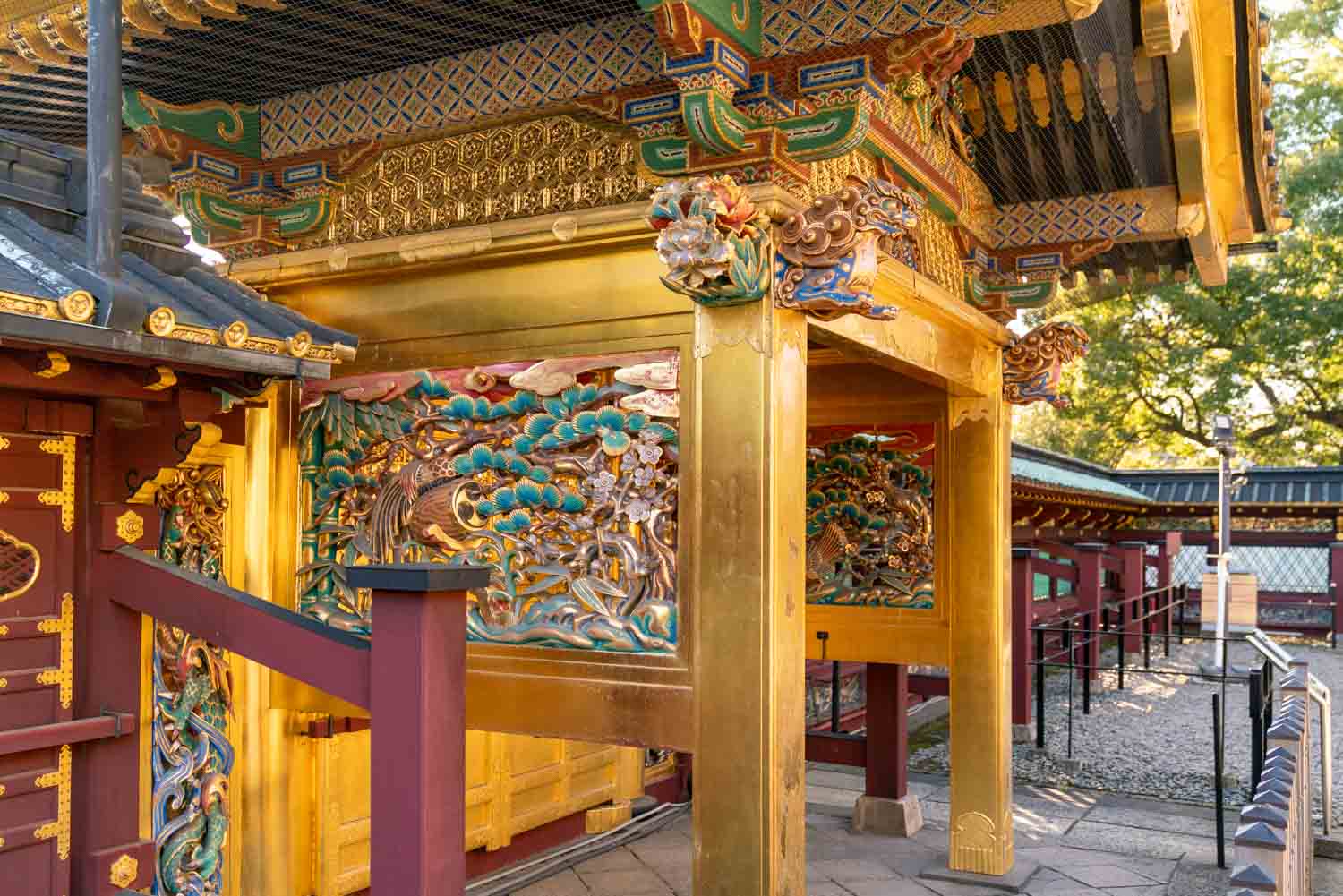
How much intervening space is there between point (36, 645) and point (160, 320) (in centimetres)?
112

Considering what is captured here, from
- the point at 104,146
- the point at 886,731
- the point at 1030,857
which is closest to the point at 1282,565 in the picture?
the point at 886,731

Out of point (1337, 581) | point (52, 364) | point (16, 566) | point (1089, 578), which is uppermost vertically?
point (52, 364)

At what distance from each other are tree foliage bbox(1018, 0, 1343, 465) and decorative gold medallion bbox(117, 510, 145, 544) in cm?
2388

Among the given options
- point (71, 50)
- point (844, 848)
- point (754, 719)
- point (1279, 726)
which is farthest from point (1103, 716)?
point (71, 50)

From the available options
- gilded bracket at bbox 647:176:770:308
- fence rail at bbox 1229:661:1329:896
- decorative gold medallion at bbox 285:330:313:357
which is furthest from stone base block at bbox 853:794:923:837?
decorative gold medallion at bbox 285:330:313:357

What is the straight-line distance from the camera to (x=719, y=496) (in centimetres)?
412

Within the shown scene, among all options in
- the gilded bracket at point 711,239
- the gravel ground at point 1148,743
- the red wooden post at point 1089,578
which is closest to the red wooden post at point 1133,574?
the gravel ground at point 1148,743

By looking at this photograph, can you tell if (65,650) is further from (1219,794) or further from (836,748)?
(1219,794)

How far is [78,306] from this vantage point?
2715 mm

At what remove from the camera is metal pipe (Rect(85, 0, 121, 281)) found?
2.95 m

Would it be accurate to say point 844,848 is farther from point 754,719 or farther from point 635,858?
point 754,719

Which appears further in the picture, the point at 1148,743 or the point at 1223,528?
the point at 1148,743

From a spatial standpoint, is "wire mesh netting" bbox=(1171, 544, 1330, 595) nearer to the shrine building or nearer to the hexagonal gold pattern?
the shrine building

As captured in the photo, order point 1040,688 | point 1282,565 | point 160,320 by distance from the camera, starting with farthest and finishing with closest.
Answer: point 1282,565
point 1040,688
point 160,320
